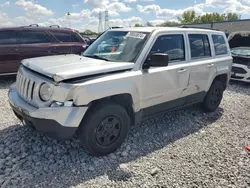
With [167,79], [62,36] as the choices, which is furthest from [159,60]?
[62,36]

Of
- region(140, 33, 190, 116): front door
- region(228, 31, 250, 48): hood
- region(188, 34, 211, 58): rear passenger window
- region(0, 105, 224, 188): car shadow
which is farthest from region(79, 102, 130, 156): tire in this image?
region(228, 31, 250, 48): hood

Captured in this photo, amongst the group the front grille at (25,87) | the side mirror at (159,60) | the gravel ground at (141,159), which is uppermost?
the side mirror at (159,60)

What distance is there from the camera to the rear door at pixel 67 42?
789cm

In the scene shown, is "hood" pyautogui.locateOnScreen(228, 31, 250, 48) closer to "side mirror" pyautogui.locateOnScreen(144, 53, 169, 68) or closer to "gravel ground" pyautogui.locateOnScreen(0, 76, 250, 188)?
"gravel ground" pyautogui.locateOnScreen(0, 76, 250, 188)

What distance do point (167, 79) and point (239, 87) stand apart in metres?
5.45

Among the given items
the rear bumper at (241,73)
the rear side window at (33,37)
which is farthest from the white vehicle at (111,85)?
the rear bumper at (241,73)

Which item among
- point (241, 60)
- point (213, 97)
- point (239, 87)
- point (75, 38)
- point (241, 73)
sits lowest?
point (239, 87)

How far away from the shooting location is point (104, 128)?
127 inches

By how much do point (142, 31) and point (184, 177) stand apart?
2371 millimetres

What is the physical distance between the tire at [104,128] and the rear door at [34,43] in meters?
5.19

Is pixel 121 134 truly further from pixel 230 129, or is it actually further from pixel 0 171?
pixel 230 129

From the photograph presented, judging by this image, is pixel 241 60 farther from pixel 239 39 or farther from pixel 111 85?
pixel 111 85

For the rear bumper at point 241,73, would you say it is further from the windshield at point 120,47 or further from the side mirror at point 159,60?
the side mirror at point 159,60

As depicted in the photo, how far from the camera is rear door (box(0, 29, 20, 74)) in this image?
6.96 metres
